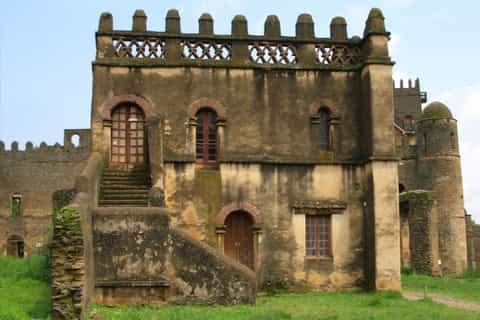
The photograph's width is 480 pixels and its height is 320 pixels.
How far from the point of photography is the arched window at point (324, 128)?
72.2 feet

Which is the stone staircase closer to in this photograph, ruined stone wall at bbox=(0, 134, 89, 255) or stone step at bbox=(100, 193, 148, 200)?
stone step at bbox=(100, 193, 148, 200)

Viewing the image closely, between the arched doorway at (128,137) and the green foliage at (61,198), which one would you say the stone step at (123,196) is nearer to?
the arched doorway at (128,137)

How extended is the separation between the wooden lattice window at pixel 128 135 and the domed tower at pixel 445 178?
937 inches

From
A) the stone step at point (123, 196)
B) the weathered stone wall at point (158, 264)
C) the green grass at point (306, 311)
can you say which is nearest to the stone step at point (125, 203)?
the stone step at point (123, 196)

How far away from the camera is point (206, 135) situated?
2142 cm

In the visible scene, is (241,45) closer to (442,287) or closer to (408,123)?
(442,287)

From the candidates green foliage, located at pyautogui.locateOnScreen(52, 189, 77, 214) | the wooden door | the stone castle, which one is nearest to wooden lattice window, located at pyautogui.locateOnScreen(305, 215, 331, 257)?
the stone castle

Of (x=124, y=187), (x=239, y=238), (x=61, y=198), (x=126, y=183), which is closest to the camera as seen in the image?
(x=124, y=187)

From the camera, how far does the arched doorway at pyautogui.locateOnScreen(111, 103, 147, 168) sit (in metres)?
21.0

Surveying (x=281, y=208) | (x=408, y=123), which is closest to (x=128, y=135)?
(x=281, y=208)

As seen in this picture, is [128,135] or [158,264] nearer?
[158,264]

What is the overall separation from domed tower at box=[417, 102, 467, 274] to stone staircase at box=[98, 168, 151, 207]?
24229mm

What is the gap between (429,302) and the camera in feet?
59.2

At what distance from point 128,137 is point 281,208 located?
5059 millimetres
